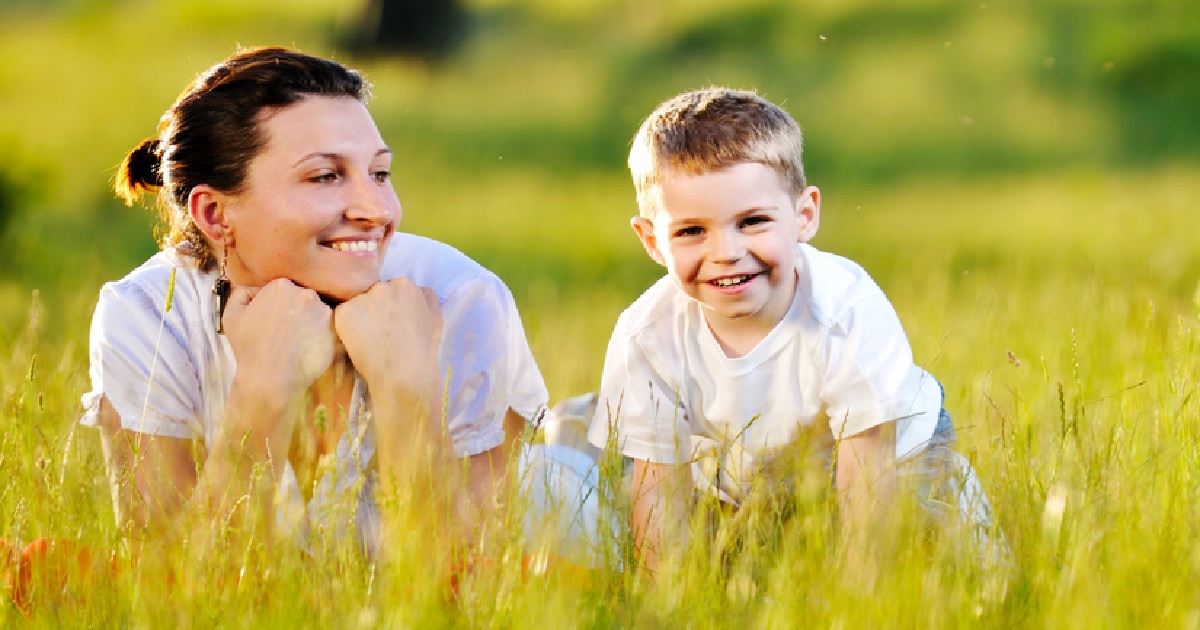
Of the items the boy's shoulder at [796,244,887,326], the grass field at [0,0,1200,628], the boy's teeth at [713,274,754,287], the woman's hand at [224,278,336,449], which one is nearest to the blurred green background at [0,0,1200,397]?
the grass field at [0,0,1200,628]

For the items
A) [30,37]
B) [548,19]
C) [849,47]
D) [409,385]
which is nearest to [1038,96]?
[849,47]

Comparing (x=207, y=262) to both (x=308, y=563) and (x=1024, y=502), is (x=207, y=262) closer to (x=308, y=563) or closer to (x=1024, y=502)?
(x=308, y=563)

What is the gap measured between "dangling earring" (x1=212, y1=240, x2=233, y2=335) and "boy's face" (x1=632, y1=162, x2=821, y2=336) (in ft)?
3.62

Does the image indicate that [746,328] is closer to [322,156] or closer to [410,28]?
[322,156]

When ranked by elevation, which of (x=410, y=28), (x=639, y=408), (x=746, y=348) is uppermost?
(x=410, y=28)

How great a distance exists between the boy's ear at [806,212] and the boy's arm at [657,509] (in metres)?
0.65

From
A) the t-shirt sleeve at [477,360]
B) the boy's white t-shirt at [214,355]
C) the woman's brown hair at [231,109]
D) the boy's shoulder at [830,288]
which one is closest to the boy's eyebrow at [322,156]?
the woman's brown hair at [231,109]

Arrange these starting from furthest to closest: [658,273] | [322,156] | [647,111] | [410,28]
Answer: [410,28]
[647,111]
[658,273]
[322,156]

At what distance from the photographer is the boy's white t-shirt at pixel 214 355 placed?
146 inches

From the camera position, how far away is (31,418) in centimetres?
365

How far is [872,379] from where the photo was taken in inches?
141

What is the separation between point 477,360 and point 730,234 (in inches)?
31.6

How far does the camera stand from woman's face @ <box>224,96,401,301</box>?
3547 millimetres

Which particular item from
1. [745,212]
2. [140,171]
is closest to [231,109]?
[140,171]
